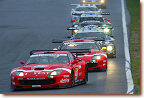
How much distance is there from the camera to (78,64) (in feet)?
57.3

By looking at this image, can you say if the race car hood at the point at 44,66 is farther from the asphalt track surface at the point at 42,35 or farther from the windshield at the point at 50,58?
the asphalt track surface at the point at 42,35

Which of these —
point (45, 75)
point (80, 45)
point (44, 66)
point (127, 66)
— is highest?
point (80, 45)

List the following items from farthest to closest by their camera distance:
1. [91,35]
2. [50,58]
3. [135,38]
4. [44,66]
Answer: [135,38] → [91,35] → [50,58] → [44,66]

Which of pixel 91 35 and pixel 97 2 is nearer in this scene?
pixel 91 35

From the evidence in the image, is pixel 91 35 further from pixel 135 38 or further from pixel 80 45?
pixel 135 38

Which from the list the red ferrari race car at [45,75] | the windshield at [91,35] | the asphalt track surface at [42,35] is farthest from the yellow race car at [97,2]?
the red ferrari race car at [45,75]

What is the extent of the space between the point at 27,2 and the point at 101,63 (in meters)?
35.8

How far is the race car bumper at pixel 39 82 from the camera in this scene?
1580cm

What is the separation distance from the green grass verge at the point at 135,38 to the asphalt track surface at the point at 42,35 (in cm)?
42

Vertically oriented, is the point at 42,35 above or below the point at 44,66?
below

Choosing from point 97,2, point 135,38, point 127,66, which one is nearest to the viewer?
point 127,66

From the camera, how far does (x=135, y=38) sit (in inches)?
1350

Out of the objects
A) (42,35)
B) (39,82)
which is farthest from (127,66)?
(42,35)

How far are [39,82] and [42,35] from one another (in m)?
21.1
